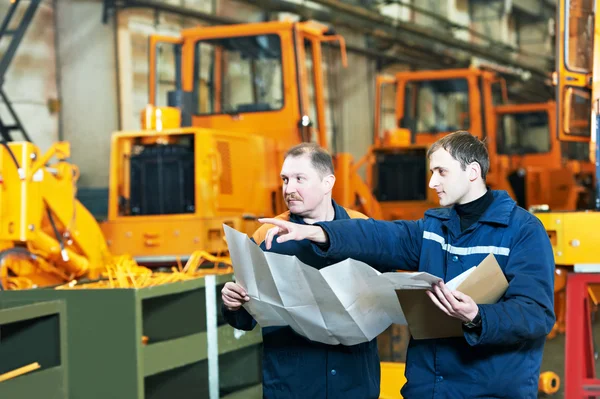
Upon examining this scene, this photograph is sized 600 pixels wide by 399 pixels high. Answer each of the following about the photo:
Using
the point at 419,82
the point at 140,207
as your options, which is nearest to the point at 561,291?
the point at 140,207

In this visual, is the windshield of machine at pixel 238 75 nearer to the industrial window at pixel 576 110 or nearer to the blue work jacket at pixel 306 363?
the industrial window at pixel 576 110

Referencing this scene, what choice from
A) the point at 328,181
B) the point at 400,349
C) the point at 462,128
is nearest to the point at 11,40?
the point at 400,349

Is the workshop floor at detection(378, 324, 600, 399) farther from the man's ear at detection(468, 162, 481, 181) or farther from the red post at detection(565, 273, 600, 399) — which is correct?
the man's ear at detection(468, 162, 481, 181)

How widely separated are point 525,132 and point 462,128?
3.19 meters

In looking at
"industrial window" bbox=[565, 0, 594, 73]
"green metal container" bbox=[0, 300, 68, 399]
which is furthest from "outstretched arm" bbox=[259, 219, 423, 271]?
"industrial window" bbox=[565, 0, 594, 73]

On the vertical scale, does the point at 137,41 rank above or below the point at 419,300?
above

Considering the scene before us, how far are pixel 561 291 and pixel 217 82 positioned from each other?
488 centimetres

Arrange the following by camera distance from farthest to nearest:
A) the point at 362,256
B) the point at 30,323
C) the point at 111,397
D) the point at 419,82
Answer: the point at 419,82 → the point at 111,397 → the point at 30,323 → the point at 362,256

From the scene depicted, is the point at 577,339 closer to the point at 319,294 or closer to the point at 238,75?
the point at 319,294

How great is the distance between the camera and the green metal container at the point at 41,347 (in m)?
4.46

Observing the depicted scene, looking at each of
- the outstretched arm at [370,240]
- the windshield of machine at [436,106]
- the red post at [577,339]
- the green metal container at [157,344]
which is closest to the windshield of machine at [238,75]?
the green metal container at [157,344]

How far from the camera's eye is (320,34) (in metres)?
8.92

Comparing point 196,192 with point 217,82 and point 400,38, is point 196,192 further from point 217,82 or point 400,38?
point 400,38

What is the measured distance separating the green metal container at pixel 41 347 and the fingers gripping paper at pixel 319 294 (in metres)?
1.69
